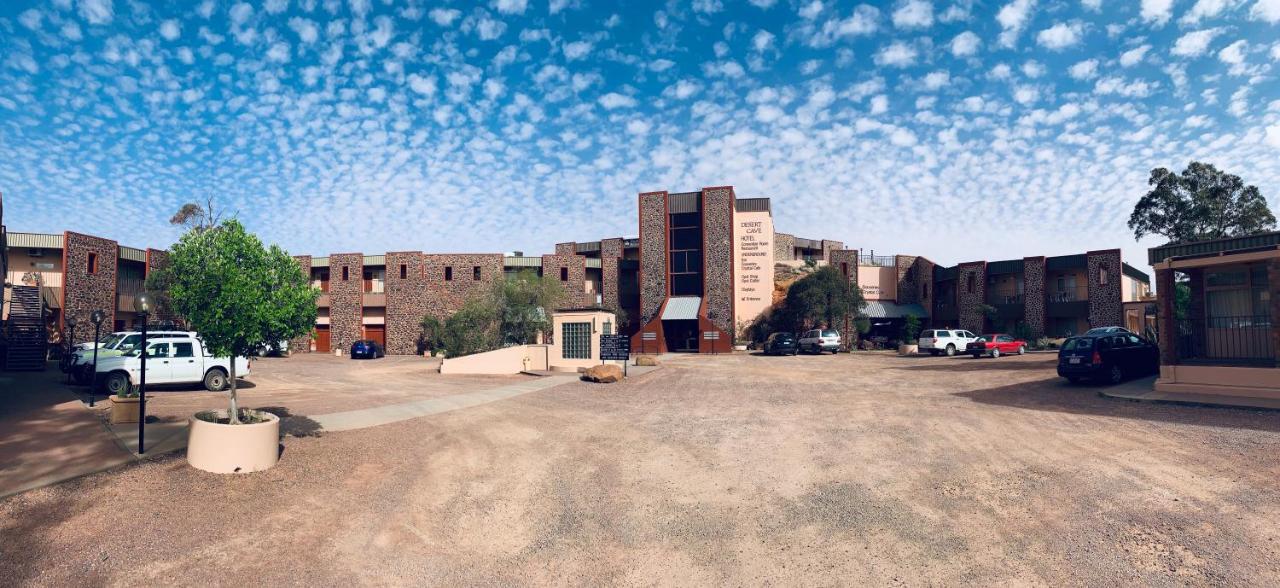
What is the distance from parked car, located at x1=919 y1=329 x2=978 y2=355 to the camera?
3484 cm

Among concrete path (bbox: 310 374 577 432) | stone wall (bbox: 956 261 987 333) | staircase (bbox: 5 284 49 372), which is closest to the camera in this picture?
concrete path (bbox: 310 374 577 432)

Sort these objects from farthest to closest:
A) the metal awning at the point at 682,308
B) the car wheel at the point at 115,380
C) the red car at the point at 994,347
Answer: the metal awning at the point at 682,308, the red car at the point at 994,347, the car wheel at the point at 115,380

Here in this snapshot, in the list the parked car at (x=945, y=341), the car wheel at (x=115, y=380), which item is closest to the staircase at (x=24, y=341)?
the car wheel at (x=115, y=380)

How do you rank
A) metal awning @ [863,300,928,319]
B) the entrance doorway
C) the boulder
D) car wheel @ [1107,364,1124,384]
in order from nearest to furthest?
car wheel @ [1107,364,1124,384]
the boulder
the entrance doorway
metal awning @ [863,300,928,319]

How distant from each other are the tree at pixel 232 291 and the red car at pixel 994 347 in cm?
3294

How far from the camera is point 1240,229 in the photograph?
37969 millimetres

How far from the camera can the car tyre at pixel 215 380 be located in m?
18.0

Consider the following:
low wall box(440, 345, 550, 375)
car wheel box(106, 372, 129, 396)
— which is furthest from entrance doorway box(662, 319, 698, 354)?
car wheel box(106, 372, 129, 396)

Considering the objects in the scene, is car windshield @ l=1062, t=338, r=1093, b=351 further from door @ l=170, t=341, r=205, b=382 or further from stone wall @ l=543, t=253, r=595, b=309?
stone wall @ l=543, t=253, r=595, b=309

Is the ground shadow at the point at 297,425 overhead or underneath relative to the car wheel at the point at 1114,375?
underneath

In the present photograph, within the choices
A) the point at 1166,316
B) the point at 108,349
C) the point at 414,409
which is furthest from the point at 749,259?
the point at 108,349

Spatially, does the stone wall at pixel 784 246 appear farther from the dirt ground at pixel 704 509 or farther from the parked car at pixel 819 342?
the dirt ground at pixel 704 509

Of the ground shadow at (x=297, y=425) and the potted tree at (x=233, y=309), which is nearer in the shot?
the potted tree at (x=233, y=309)

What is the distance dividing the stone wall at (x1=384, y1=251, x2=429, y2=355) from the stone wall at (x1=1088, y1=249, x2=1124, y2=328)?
47.4m
